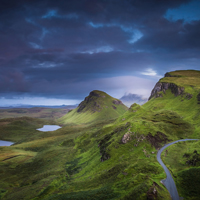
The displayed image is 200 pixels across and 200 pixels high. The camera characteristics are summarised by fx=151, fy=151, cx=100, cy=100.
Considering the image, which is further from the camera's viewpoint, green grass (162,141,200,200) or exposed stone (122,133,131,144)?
exposed stone (122,133,131,144)

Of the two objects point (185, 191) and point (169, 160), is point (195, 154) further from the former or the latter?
point (185, 191)

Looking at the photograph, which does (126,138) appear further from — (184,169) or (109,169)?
(184,169)

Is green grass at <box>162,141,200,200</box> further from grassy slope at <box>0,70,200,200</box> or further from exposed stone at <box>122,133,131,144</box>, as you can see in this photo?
exposed stone at <box>122,133,131,144</box>

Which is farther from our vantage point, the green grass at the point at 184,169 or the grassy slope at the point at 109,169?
the grassy slope at the point at 109,169

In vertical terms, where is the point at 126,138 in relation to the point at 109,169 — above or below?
above

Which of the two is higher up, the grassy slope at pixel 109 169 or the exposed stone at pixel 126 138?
the exposed stone at pixel 126 138

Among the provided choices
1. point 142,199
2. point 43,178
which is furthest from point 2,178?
point 142,199

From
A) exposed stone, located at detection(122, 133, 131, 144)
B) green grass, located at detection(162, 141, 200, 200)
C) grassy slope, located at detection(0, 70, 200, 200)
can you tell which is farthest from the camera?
exposed stone, located at detection(122, 133, 131, 144)

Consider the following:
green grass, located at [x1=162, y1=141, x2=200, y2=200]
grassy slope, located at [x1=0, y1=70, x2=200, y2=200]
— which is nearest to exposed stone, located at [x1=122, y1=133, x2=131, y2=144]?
grassy slope, located at [x1=0, y1=70, x2=200, y2=200]

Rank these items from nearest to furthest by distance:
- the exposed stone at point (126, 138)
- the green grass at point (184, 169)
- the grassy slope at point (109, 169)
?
the green grass at point (184, 169) < the grassy slope at point (109, 169) < the exposed stone at point (126, 138)

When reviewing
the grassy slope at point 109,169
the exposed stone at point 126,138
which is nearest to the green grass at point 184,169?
the grassy slope at point 109,169

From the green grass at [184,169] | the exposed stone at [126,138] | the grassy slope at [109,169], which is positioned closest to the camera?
the green grass at [184,169]

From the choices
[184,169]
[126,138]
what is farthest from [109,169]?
[184,169]

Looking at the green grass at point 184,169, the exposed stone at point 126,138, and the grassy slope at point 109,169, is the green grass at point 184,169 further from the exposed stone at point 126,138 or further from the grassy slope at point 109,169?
the exposed stone at point 126,138
